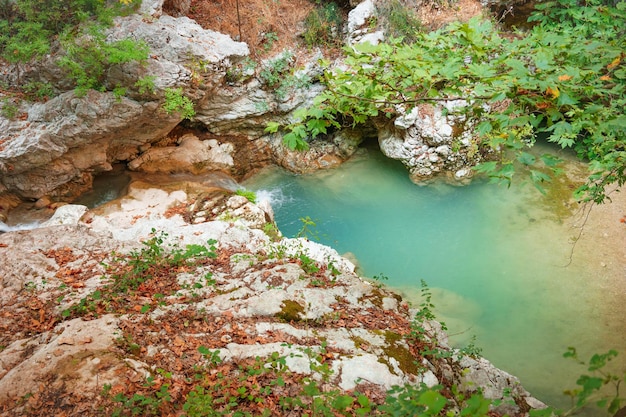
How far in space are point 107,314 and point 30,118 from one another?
6212 mm

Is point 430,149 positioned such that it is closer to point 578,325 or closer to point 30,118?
point 578,325

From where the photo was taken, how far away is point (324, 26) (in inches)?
470

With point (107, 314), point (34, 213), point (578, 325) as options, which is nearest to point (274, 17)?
point (34, 213)

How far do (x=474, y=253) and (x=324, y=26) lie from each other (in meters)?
7.88

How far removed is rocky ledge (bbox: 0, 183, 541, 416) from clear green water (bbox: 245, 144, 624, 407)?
7.30 feet

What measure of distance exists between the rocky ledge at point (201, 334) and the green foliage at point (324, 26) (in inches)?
285

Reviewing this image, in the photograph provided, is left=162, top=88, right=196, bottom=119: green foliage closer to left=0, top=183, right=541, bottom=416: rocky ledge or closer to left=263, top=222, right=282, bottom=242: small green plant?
left=0, top=183, right=541, bottom=416: rocky ledge

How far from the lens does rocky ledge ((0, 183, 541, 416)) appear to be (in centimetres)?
360

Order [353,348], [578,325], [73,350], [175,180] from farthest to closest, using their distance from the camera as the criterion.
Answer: [175,180] < [578,325] < [353,348] < [73,350]

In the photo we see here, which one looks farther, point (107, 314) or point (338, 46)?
point (338, 46)

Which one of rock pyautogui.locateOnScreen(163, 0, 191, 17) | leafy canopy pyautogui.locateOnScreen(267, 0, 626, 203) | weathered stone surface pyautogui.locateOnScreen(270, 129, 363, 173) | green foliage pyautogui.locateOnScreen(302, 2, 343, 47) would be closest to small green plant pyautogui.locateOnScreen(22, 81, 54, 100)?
rock pyautogui.locateOnScreen(163, 0, 191, 17)

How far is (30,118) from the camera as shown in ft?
28.1

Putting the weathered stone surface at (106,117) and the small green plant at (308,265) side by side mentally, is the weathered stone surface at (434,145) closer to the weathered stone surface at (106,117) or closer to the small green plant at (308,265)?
the weathered stone surface at (106,117)

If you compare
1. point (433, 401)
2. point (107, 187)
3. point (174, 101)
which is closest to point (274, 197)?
point (174, 101)
